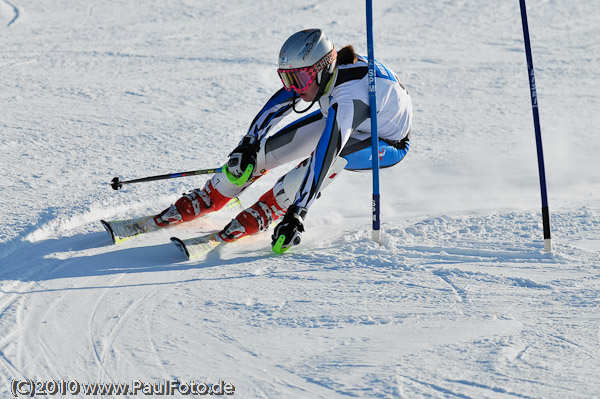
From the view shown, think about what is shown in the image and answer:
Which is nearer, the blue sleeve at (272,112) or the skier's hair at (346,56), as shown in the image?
the skier's hair at (346,56)

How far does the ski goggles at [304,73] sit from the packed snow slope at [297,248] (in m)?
0.95

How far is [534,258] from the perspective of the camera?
4062 millimetres

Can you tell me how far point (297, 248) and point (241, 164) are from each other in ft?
2.20

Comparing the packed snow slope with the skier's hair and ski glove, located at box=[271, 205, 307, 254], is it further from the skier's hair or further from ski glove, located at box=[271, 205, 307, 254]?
the skier's hair

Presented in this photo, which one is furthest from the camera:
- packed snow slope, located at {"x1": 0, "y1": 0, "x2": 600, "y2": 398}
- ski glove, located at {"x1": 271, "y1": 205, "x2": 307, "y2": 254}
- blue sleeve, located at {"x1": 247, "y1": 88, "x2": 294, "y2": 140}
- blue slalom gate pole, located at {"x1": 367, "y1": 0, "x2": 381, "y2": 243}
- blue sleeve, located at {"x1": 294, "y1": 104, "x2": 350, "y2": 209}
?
blue sleeve, located at {"x1": 247, "y1": 88, "x2": 294, "y2": 140}

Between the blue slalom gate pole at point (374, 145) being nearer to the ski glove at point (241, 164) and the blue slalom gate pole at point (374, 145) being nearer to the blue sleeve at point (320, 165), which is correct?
the blue sleeve at point (320, 165)

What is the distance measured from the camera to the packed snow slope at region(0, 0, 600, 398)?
292cm

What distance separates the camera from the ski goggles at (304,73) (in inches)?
171

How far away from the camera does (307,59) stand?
4.31 m

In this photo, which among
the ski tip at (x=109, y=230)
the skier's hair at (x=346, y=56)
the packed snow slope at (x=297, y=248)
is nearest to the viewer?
the packed snow slope at (x=297, y=248)

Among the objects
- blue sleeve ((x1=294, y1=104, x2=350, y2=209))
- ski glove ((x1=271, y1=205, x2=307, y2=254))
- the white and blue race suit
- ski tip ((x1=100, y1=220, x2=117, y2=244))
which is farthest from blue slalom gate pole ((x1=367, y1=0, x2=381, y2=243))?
ski tip ((x1=100, y1=220, x2=117, y2=244))

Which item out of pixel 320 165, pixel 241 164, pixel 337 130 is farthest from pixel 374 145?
pixel 241 164

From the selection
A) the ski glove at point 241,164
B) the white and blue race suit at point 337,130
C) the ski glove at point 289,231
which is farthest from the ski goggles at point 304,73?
the ski glove at point 289,231

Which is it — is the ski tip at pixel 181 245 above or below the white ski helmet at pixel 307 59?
below
